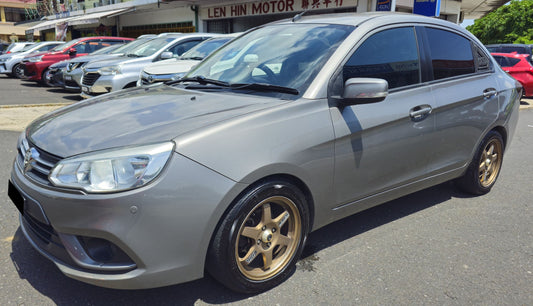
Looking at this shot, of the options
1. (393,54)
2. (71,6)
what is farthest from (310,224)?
(71,6)

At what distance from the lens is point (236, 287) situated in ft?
8.46

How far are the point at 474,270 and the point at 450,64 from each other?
1.83 m

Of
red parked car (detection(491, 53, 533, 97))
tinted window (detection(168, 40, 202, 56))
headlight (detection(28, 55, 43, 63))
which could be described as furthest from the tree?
headlight (detection(28, 55, 43, 63))

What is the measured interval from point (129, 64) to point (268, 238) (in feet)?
A: 24.7

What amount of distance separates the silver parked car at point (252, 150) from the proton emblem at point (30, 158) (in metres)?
0.02

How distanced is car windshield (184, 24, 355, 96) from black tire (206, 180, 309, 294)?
74cm

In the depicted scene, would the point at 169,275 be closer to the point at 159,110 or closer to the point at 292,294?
the point at 292,294

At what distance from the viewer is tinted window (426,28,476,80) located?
3736mm

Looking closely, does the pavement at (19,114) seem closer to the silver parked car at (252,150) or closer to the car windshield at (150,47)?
the car windshield at (150,47)

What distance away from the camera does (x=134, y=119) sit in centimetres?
266

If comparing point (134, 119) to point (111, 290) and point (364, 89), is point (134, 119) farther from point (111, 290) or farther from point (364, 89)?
point (364, 89)

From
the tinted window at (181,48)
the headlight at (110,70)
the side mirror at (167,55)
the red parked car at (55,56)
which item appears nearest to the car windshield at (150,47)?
the tinted window at (181,48)

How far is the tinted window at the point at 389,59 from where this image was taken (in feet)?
10.3

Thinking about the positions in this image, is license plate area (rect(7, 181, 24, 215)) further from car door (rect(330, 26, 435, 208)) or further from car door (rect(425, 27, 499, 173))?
car door (rect(425, 27, 499, 173))
